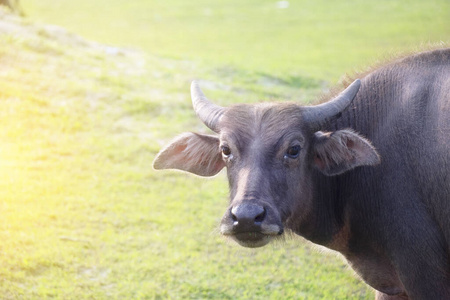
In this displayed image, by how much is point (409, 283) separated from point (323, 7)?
2731 cm

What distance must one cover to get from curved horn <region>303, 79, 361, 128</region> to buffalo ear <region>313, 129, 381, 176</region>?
122 millimetres

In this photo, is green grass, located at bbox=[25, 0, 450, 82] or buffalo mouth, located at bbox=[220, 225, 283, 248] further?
green grass, located at bbox=[25, 0, 450, 82]

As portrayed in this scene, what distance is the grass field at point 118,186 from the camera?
19.2 feet

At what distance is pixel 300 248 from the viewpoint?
668cm

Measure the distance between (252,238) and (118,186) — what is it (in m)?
4.17

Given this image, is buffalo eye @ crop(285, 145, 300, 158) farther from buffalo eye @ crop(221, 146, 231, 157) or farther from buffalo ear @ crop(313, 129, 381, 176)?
buffalo eye @ crop(221, 146, 231, 157)

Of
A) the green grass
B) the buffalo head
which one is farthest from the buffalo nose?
the green grass

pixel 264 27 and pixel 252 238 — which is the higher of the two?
pixel 252 238

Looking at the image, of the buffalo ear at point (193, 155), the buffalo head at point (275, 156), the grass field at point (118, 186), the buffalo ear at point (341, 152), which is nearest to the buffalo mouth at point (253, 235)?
the buffalo head at point (275, 156)

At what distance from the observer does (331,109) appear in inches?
170

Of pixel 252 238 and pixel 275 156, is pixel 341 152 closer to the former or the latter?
pixel 275 156

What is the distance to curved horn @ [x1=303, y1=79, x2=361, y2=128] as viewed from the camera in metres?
4.31

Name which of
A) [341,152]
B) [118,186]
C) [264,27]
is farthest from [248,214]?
[264,27]

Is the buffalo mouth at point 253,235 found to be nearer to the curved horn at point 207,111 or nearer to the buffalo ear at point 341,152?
the buffalo ear at point 341,152
